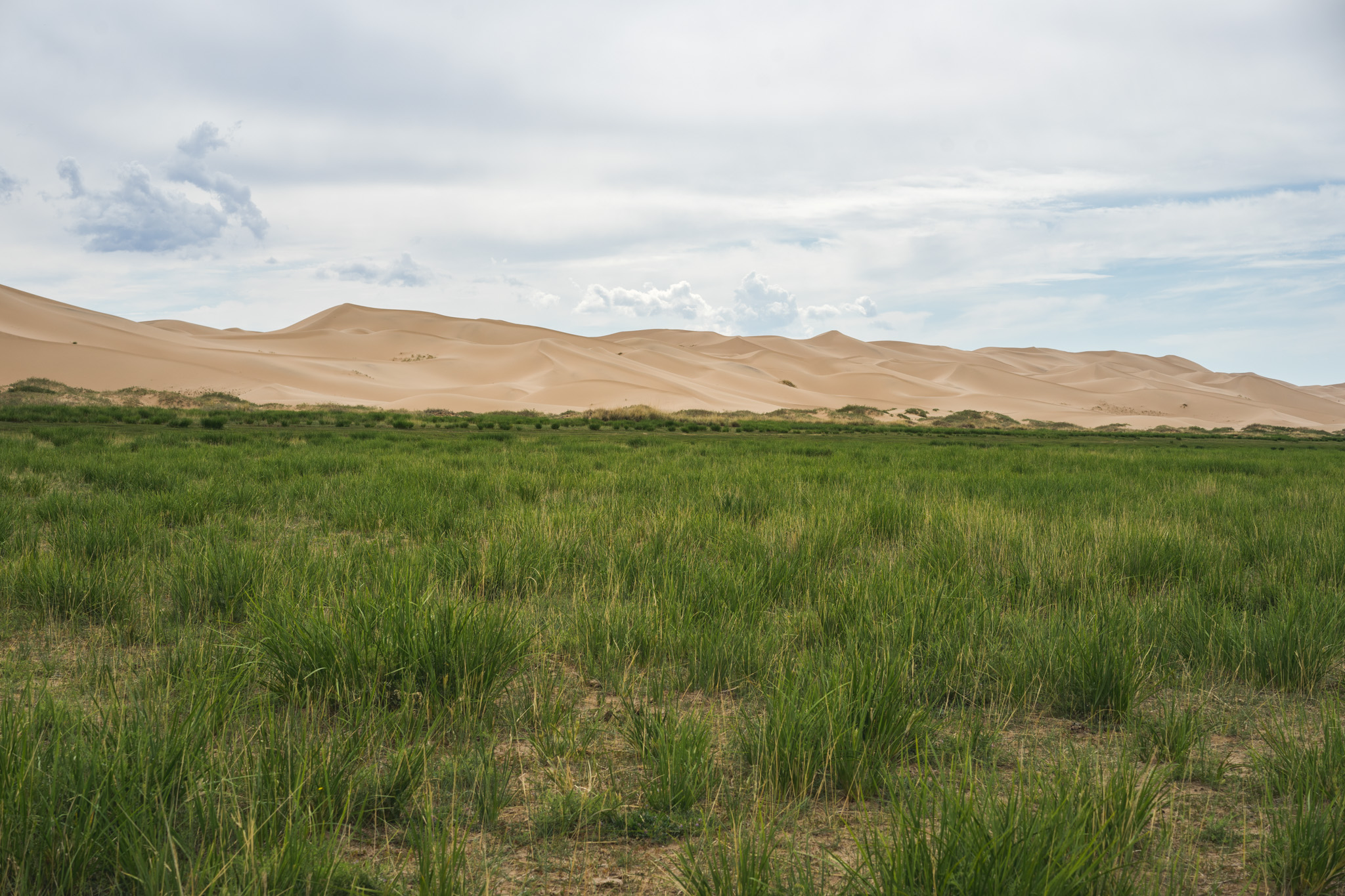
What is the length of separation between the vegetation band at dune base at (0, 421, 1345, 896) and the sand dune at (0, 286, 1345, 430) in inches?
2305

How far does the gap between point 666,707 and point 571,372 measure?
90.2 metres

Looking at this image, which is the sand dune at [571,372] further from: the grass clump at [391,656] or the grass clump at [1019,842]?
the grass clump at [1019,842]

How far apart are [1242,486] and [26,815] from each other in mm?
14695

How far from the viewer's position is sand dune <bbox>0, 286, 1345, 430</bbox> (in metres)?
66.4

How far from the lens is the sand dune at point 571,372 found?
218 ft

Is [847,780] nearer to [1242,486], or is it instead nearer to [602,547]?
[602,547]

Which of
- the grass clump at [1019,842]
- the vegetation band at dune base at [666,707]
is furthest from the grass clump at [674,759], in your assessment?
the grass clump at [1019,842]

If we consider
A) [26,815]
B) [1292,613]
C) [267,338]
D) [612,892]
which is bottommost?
[612,892]

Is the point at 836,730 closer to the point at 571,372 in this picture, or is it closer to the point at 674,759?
the point at 674,759

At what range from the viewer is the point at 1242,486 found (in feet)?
37.2

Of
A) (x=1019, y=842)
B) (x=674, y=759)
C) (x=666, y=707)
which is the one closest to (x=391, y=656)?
(x=666, y=707)

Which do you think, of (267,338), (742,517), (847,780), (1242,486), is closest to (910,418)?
(1242,486)

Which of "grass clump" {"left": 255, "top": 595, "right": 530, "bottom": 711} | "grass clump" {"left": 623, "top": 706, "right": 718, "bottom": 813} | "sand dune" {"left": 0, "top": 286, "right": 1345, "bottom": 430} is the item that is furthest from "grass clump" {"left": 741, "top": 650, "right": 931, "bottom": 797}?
"sand dune" {"left": 0, "top": 286, "right": 1345, "bottom": 430}

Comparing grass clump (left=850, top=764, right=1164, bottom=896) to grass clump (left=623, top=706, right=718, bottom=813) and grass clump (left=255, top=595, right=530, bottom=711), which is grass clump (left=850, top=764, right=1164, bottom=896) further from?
grass clump (left=255, top=595, right=530, bottom=711)
